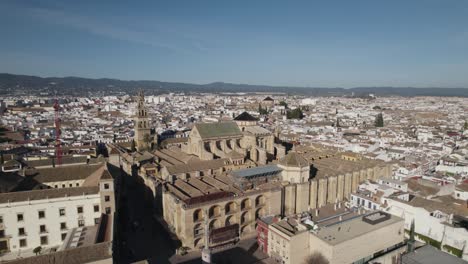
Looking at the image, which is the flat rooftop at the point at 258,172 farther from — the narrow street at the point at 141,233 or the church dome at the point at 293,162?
the narrow street at the point at 141,233

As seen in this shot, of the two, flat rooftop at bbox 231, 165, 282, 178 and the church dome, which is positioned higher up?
the church dome

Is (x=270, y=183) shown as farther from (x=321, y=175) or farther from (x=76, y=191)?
(x=76, y=191)

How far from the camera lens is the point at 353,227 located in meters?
33.4

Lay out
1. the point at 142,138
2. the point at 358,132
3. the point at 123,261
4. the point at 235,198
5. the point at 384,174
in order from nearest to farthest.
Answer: the point at 123,261 → the point at 235,198 → the point at 384,174 → the point at 142,138 → the point at 358,132

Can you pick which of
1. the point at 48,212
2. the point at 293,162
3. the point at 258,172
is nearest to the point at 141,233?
Answer: the point at 48,212

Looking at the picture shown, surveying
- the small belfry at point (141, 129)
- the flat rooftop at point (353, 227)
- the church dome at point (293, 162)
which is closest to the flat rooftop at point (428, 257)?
the flat rooftop at point (353, 227)

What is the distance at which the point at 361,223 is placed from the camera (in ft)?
113

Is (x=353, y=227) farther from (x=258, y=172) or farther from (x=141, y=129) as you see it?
(x=141, y=129)

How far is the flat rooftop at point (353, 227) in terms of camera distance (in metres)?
31.2

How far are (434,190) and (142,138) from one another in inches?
2104

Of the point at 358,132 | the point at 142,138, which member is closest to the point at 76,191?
the point at 142,138

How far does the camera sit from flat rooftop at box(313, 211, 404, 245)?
3116cm

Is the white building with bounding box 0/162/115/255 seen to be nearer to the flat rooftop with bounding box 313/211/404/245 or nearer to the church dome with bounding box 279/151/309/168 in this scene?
the church dome with bounding box 279/151/309/168

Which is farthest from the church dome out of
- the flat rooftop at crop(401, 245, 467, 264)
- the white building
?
the white building
